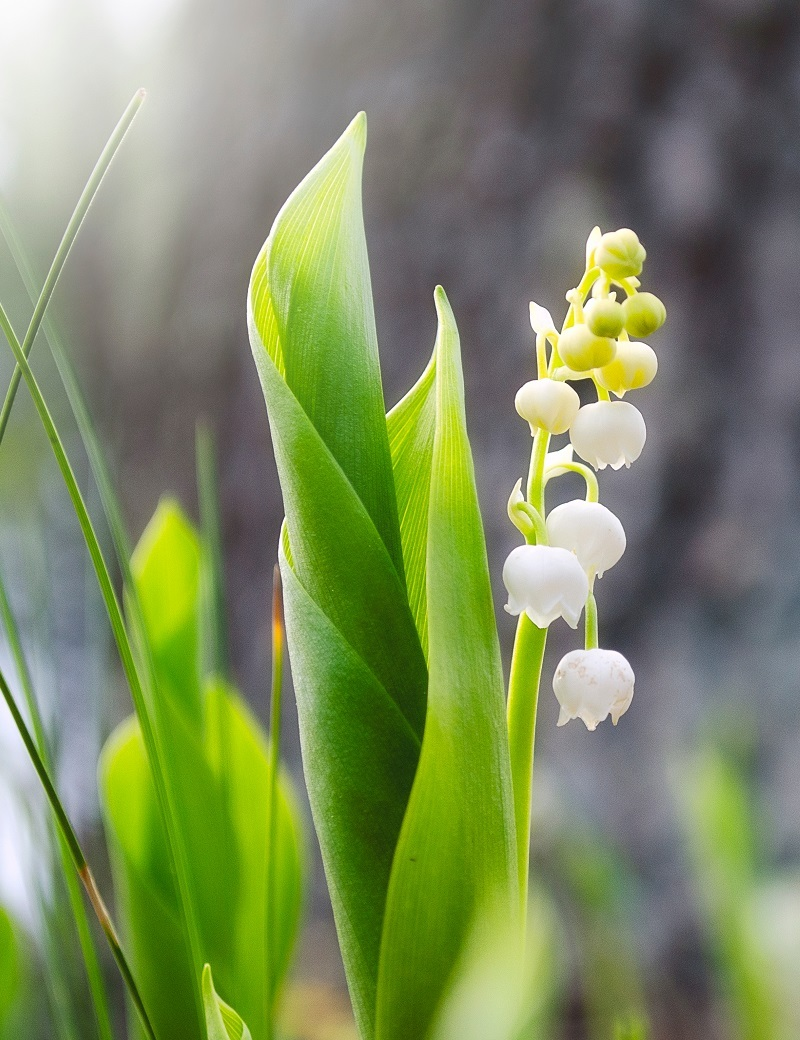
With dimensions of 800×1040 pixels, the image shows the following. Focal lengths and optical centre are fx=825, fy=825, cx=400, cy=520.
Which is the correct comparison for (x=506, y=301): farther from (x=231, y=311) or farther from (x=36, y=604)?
(x=36, y=604)

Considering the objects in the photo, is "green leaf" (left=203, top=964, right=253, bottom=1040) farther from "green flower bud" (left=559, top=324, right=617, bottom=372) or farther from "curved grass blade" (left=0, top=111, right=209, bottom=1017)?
"green flower bud" (left=559, top=324, right=617, bottom=372)

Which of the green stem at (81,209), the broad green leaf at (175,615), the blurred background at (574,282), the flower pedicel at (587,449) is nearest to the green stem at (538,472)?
the flower pedicel at (587,449)

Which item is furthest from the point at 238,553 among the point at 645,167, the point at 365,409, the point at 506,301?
the point at 365,409

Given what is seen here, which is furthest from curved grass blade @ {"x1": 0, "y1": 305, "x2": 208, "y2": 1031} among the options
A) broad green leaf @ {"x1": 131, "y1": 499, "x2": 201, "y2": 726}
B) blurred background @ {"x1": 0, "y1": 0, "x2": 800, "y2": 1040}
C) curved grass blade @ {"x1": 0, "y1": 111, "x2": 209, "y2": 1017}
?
blurred background @ {"x1": 0, "y1": 0, "x2": 800, "y2": 1040}

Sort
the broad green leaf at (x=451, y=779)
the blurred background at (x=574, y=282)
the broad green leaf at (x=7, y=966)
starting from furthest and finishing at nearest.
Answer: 1. the blurred background at (x=574, y=282)
2. the broad green leaf at (x=7, y=966)
3. the broad green leaf at (x=451, y=779)

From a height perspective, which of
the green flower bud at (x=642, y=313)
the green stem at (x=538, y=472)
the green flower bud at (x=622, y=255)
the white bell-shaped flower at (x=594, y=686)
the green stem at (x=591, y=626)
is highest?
the green flower bud at (x=622, y=255)

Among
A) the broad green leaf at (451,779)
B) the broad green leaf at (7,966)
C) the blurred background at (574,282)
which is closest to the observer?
the broad green leaf at (451,779)

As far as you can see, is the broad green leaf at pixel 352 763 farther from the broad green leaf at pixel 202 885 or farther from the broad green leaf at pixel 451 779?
the broad green leaf at pixel 202 885
